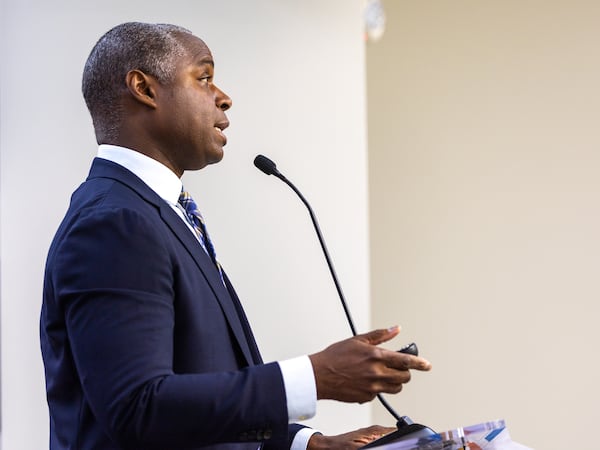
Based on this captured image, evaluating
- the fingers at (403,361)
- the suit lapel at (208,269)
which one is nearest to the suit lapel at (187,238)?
the suit lapel at (208,269)

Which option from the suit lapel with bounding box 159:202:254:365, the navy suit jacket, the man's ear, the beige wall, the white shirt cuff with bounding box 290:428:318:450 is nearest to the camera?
the navy suit jacket

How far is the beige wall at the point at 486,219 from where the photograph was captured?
9.52 feet

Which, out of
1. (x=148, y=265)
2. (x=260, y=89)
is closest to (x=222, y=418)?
(x=148, y=265)

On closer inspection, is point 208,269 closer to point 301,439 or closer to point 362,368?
point 362,368

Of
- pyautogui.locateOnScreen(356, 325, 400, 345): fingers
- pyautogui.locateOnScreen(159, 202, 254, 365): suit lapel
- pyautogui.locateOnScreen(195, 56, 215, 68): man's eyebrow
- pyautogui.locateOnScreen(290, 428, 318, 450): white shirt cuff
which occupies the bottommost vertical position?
pyautogui.locateOnScreen(290, 428, 318, 450): white shirt cuff

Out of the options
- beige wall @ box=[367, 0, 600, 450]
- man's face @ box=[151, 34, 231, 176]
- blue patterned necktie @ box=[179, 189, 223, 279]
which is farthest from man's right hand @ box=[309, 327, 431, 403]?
beige wall @ box=[367, 0, 600, 450]

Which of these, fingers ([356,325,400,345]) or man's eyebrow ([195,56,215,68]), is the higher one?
man's eyebrow ([195,56,215,68])

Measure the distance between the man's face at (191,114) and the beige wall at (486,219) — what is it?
5.04 ft

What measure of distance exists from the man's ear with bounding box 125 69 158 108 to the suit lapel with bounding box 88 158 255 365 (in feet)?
0.48

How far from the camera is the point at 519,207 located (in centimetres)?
296

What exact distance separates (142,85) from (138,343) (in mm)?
536

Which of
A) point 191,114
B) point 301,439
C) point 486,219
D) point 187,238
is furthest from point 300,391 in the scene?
point 486,219

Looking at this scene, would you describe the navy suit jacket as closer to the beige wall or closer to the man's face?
the man's face

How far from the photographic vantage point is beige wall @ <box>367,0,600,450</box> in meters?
2.90
